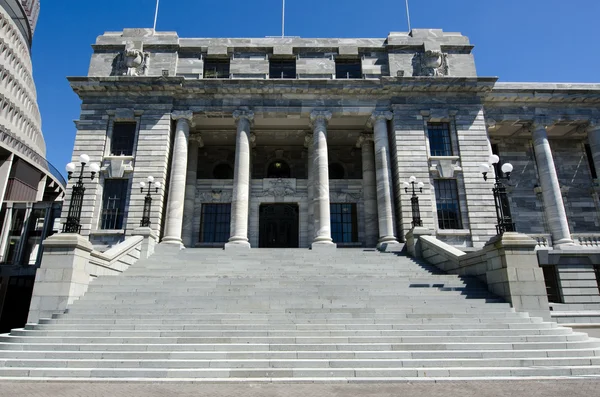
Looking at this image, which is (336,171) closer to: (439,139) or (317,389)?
(439,139)

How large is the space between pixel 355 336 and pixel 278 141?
70.2ft

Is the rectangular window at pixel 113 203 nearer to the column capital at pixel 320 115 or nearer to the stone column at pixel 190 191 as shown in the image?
the stone column at pixel 190 191

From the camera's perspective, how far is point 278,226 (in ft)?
86.9

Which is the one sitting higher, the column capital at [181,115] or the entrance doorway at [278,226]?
the column capital at [181,115]

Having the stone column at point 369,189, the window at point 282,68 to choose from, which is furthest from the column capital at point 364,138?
the window at point 282,68

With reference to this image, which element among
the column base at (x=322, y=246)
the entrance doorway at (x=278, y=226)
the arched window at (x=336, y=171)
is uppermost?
the arched window at (x=336, y=171)

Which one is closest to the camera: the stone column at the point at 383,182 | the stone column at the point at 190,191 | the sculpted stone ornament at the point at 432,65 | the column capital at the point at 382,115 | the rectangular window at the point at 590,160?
the stone column at the point at 383,182

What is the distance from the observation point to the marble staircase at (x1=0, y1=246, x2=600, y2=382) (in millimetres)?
7926

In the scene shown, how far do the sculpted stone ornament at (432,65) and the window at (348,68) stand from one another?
394 cm

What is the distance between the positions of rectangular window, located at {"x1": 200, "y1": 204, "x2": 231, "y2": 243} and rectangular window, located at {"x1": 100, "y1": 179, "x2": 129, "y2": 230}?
18.0 feet

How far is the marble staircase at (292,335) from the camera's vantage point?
793 centimetres

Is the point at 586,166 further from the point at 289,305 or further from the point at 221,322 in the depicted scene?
the point at 221,322

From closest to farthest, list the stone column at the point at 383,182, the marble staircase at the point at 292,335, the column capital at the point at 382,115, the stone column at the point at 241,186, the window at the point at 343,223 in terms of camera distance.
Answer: the marble staircase at the point at 292,335 → the stone column at the point at 241,186 → the stone column at the point at 383,182 → the column capital at the point at 382,115 → the window at the point at 343,223

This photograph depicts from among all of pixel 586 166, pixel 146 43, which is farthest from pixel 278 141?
pixel 586 166
